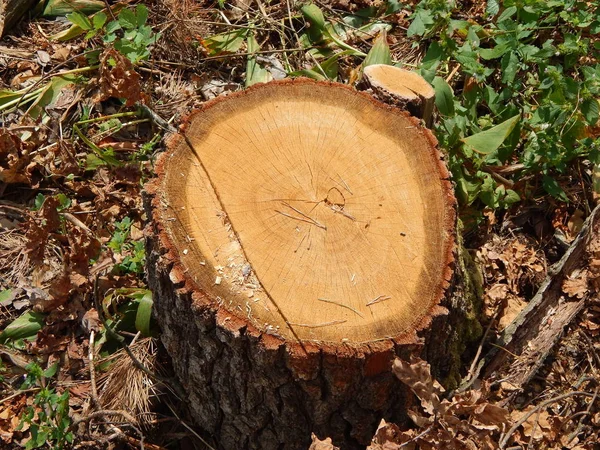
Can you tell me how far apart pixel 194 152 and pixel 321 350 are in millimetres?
883

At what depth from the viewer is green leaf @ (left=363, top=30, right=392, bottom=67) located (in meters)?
3.52

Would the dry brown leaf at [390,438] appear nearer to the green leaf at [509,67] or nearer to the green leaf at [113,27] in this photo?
the green leaf at [509,67]

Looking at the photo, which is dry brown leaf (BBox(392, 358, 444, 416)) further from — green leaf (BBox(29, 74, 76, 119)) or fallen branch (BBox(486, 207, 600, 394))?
green leaf (BBox(29, 74, 76, 119))

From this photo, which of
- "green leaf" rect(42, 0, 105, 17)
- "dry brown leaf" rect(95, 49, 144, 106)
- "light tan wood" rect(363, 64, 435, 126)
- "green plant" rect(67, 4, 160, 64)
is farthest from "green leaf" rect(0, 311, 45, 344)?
"green leaf" rect(42, 0, 105, 17)

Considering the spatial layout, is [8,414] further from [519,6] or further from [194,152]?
[519,6]

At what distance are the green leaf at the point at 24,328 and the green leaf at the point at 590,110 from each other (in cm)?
253

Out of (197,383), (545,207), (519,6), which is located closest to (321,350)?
(197,383)

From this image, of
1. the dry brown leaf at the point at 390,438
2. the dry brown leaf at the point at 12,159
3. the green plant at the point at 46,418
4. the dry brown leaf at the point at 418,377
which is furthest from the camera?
the dry brown leaf at the point at 12,159

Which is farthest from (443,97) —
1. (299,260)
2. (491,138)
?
(299,260)

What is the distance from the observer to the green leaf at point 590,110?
2855mm

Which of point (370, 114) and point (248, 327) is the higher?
point (370, 114)

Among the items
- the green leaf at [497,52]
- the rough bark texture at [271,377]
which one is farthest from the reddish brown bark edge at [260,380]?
the green leaf at [497,52]

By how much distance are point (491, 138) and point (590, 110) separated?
16.8 inches

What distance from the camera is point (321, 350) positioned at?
81.3 inches
